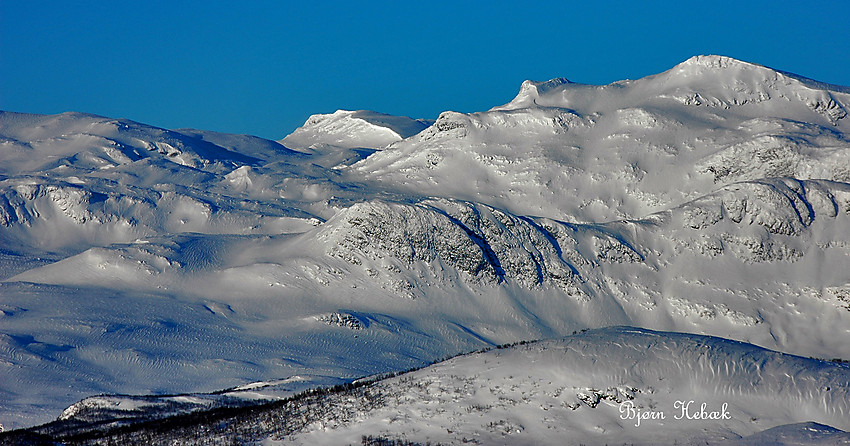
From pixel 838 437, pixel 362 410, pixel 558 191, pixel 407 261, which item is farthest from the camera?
pixel 558 191

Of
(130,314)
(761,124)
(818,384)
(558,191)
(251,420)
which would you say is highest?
(761,124)

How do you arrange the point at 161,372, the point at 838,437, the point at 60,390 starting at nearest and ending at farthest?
the point at 838,437
the point at 60,390
the point at 161,372

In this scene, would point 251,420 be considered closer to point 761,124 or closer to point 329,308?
point 329,308

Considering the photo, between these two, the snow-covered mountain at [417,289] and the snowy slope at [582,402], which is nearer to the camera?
the snowy slope at [582,402]

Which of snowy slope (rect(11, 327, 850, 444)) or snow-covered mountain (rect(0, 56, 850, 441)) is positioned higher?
snow-covered mountain (rect(0, 56, 850, 441))

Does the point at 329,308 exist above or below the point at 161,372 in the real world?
above

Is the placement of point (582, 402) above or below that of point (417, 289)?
below

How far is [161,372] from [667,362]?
70857 mm

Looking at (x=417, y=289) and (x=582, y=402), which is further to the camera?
(x=417, y=289)

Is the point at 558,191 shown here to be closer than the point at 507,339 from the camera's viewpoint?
No

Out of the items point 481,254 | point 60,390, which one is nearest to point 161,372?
point 60,390

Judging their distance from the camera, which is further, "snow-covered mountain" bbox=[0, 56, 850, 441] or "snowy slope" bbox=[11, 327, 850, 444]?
"snow-covered mountain" bbox=[0, 56, 850, 441]

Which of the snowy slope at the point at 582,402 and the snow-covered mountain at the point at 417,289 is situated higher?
the snow-covered mountain at the point at 417,289

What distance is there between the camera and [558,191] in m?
188
